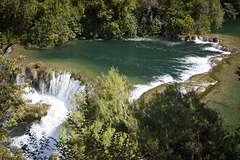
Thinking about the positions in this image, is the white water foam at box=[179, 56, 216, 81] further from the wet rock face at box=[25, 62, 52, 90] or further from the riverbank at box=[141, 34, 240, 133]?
the wet rock face at box=[25, 62, 52, 90]

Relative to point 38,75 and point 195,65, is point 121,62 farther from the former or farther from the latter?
A: point 38,75

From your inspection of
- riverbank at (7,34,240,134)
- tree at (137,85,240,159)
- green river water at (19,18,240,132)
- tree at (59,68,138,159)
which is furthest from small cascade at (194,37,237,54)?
tree at (59,68,138,159)

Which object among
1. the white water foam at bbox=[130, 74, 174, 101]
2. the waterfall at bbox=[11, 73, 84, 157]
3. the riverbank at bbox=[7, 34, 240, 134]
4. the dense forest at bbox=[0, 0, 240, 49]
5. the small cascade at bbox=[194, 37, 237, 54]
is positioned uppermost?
the dense forest at bbox=[0, 0, 240, 49]

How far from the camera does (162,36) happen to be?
33.0m

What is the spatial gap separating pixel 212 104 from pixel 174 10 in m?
20.4

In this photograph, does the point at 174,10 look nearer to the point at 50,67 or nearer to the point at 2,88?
the point at 50,67

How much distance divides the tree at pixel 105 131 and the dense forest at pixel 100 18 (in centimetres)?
2033

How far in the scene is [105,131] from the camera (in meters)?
7.83

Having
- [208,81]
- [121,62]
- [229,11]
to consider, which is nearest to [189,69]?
[208,81]

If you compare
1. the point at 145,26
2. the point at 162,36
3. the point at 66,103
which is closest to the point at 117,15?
the point at 145,26

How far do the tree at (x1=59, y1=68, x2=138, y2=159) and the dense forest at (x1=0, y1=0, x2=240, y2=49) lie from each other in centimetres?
2033

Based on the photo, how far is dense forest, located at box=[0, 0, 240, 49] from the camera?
91.7 ft

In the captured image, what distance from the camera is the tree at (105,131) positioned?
23.1 feet

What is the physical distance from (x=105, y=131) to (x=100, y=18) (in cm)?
2601
